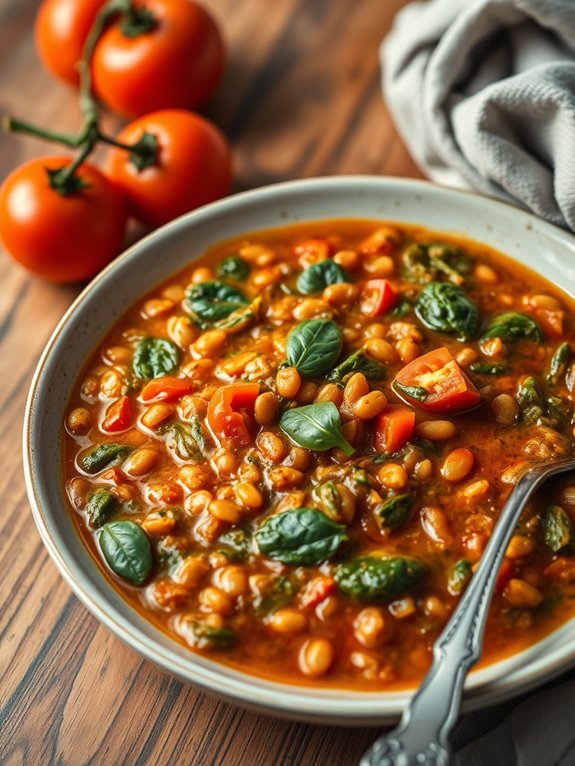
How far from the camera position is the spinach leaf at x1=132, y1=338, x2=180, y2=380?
4121mm

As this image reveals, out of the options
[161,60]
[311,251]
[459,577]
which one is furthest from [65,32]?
[459,577]

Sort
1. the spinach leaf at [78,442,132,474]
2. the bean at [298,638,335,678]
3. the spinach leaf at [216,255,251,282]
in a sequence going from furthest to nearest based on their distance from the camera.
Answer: the spinach leaf at [216,255,251,282] < the spinach leaf at [78,442,132,474] < the bean at [298,638,335,678]

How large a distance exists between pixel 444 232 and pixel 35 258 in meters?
2.13

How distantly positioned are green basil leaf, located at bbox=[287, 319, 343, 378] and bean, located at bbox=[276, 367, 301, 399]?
0.19 feet

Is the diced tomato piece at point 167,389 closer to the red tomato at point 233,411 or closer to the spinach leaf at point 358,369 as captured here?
the red tomato at point 233,411

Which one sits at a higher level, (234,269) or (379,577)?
(234,269)

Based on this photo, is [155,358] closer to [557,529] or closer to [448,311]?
[448,311]

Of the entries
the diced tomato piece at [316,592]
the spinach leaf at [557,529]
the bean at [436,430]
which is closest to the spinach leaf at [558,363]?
the bean at [436,430]

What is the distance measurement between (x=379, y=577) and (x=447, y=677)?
1.56 feet

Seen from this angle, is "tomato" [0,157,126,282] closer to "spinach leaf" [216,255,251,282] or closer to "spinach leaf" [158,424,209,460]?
"spinach leaf" [216,255,251,282]

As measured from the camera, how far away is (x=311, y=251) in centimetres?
457

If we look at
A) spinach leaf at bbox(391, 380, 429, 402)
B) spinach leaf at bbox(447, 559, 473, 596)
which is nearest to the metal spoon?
spinach leaf at bbox(447, 559, 473, 596)

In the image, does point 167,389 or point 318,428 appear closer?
point 318,428

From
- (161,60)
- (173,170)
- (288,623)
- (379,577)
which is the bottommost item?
(288,623)
